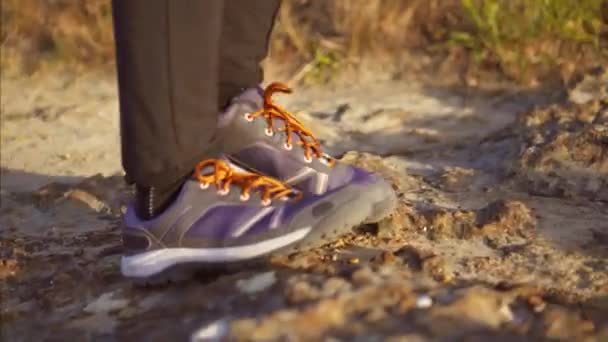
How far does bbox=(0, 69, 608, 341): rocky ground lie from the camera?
154 centimetres

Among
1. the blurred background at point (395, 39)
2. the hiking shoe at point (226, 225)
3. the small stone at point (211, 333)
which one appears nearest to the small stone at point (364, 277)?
the hiking shoe at point (226, 225)

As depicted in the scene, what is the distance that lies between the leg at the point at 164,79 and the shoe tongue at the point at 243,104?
0.11 m

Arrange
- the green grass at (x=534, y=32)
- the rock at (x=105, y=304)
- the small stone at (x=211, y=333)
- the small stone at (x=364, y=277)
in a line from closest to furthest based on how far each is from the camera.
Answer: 1. the small stone at (x=211, y=333)
2. the small stone at (x=364, y=277)
3. the rock at (x=105, y=304)
4. the green grass at (x=534, y=32)

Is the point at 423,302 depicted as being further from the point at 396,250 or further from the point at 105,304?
the point at 105,304

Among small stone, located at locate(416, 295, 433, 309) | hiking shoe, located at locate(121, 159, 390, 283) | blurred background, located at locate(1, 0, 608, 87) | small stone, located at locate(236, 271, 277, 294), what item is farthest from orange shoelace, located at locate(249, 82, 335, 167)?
blurred background, located at locate(1, 0, 608, 87)

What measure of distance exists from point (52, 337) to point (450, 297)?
667 mm

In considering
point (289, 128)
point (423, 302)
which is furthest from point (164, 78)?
point (423, 302)

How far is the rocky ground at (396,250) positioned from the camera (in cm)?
154

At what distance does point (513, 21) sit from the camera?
3.52 metres

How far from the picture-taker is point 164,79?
1.59 metres

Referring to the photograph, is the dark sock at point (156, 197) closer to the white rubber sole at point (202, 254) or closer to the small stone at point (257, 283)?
the white rubber sole at point (202, 254)

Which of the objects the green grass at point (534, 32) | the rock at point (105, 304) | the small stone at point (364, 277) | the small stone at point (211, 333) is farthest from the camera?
the green grass at point (534, 32)

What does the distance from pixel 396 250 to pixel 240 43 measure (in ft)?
1.54

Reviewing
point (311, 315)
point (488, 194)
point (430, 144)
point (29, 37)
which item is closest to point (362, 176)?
point (311, 315)
